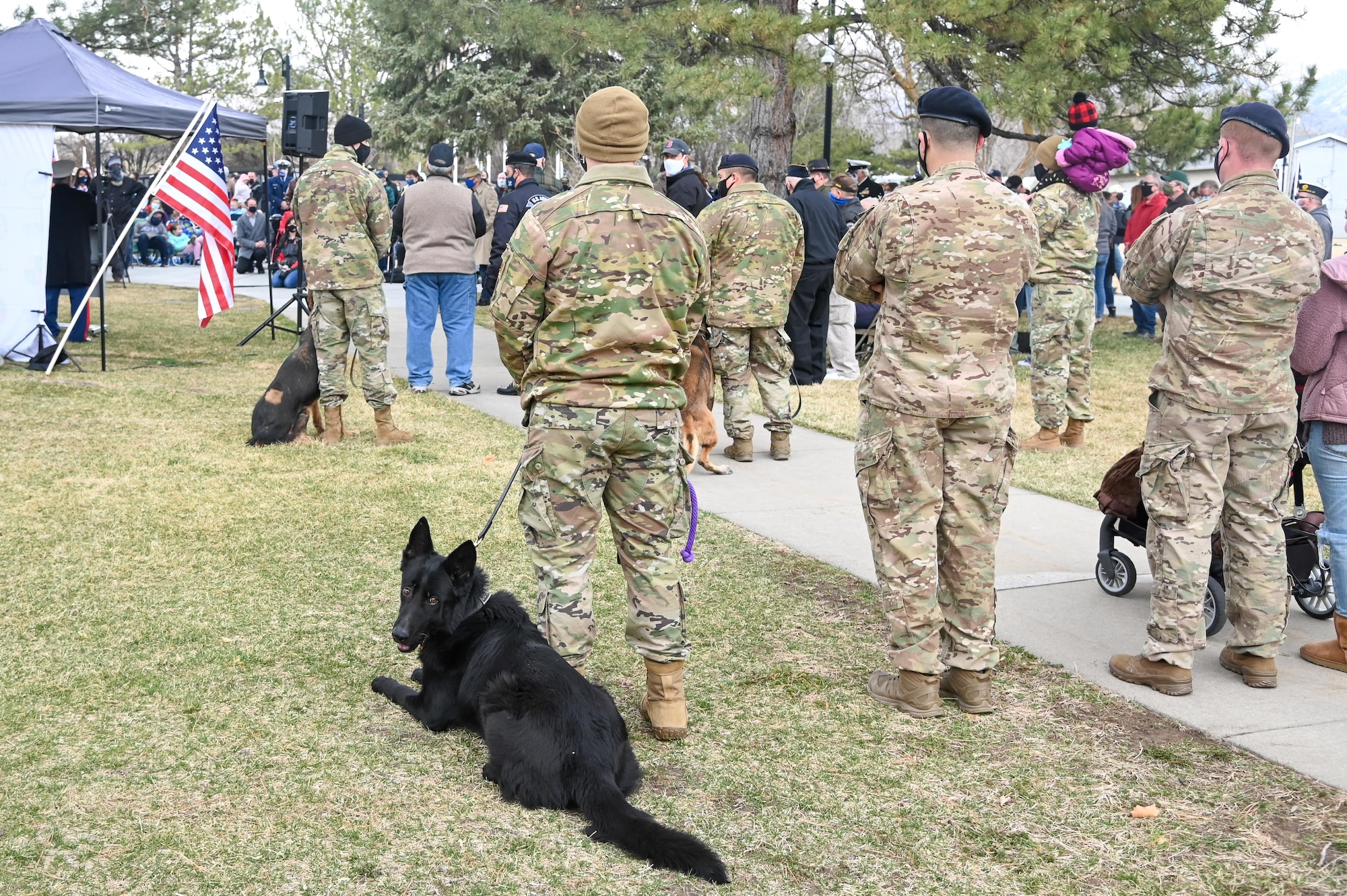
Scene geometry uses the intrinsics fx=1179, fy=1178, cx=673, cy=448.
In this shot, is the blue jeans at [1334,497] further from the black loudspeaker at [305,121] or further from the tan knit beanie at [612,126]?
the black loudspeaker at [305,121]

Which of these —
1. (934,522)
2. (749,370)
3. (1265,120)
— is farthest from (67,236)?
(1265,120)

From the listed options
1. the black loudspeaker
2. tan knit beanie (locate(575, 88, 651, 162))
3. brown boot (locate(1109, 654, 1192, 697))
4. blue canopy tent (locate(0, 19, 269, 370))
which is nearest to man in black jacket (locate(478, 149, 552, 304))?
the black loudspeaker

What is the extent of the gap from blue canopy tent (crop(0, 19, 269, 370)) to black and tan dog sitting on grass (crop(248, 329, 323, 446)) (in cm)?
423

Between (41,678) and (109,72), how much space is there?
1066cm

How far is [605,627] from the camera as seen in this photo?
17.6ft

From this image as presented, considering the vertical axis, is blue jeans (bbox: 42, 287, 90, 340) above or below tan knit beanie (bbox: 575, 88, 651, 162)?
below

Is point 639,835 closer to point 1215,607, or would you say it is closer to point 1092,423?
point 1215,607

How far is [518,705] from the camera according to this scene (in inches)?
146

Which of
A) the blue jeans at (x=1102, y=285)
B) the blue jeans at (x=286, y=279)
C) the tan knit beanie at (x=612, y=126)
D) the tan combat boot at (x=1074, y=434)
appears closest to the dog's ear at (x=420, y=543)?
the tan knit beanie at (x=612, y=126)

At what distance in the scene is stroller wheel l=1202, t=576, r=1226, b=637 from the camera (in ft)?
17.1

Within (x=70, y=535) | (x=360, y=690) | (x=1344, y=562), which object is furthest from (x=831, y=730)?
(x=70, y=535)

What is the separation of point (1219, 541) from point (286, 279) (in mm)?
20534

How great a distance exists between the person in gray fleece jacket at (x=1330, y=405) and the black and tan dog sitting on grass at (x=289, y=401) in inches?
263

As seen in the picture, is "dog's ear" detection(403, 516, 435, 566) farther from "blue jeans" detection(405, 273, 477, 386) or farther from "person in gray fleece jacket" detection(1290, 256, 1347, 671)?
"blue jeans" detection(405, 273, 477, 386)
